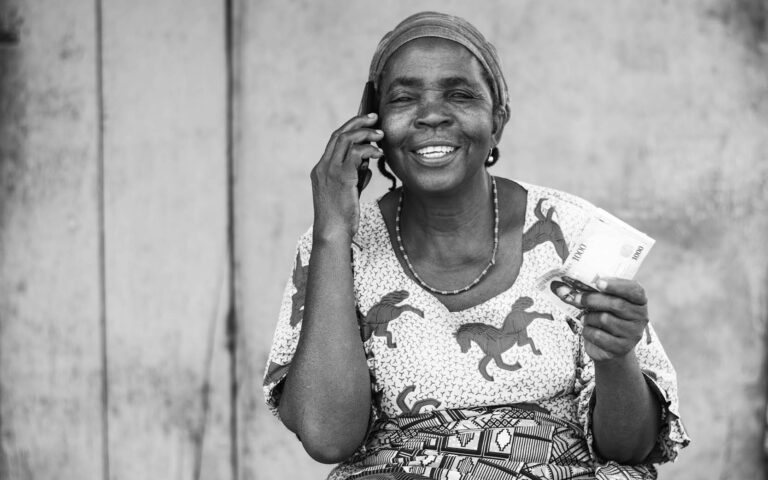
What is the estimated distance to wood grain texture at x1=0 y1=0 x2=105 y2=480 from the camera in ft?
12.1

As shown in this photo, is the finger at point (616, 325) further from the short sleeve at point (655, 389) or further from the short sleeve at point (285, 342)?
the short sleeve at point (285, 342)

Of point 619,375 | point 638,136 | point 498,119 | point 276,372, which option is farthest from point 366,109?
point 638,136

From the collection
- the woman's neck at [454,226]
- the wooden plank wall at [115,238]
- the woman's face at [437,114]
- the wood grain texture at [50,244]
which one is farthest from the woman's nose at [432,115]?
the wood grain texture at [50,244]

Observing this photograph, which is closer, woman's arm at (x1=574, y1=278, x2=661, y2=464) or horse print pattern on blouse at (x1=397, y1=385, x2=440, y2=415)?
woman's arm at (x1=574, y1=278, x2=661, y2=464)

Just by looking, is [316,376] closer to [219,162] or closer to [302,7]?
[219,162]

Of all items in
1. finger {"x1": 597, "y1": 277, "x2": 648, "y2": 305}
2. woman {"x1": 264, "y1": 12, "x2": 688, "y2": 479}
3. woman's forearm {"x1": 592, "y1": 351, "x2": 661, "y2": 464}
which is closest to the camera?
finger {"x1": 597, "y1": 277, "x2": 648, "y2": 305}

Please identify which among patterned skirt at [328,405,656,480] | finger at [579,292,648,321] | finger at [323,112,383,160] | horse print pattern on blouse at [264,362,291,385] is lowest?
patterned skirt at [328,405,656,480]

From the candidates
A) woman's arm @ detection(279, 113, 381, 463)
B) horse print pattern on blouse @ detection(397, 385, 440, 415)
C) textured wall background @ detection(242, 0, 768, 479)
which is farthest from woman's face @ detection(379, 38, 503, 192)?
textured wall background @ detection(242, 0, 768, 479)

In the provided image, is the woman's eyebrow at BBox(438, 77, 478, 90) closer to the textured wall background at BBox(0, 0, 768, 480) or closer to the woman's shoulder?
the woman's shoulder

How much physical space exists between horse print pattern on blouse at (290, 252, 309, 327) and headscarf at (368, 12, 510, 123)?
58 centimetres

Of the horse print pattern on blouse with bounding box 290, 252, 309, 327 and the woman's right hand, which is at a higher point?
the woman's right hand

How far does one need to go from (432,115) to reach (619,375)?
830 millimetres

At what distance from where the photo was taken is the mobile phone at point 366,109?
258 cm

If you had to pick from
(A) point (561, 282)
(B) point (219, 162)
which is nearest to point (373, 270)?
(A) point (561, 282)
